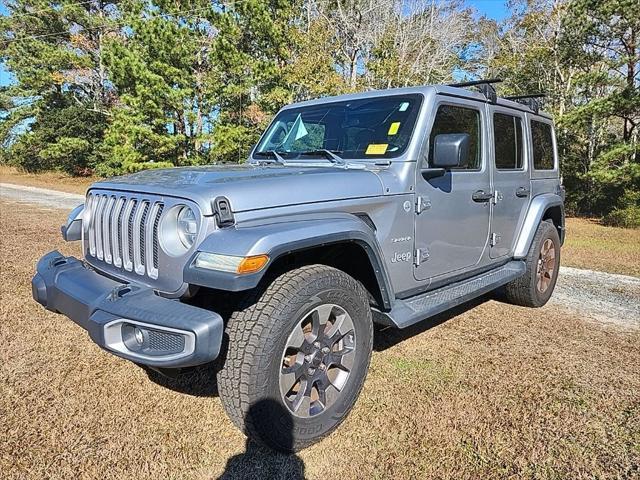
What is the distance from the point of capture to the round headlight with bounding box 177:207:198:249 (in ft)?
7.76

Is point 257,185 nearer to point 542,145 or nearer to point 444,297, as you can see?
point 444,297

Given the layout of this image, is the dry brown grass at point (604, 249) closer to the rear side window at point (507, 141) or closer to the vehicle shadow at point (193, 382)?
the rear side window at point (507, 141)

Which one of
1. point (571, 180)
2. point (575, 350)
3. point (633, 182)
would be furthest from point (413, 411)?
point (571, 180)

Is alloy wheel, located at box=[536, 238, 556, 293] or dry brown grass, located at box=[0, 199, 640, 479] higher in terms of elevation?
alloy wheel, located at box=[536, 238, 556, 293]

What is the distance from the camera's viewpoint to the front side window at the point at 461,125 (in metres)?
3.44

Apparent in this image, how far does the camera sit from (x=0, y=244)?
282 inches

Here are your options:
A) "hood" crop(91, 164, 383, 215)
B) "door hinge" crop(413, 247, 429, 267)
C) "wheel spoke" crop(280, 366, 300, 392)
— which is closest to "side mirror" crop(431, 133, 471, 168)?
"hood" crop(91, 164, 383, 215)

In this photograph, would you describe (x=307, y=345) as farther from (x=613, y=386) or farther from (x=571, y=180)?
(x=571, y=180)

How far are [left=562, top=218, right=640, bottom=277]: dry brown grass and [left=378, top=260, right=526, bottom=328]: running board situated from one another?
12.0 feet

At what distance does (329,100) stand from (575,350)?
112 inches

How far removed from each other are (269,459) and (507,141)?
3396mm

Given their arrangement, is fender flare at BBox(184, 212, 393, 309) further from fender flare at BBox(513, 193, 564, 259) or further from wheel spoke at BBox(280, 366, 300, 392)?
fender flare at BBox(513, 193, 564, 259)

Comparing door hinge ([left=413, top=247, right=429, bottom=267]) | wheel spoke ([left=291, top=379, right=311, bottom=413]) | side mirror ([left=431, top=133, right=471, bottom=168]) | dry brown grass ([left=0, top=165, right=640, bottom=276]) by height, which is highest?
side mirror ([left=431, top=133, right=471, bottom=168])

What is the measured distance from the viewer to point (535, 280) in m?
4.81
